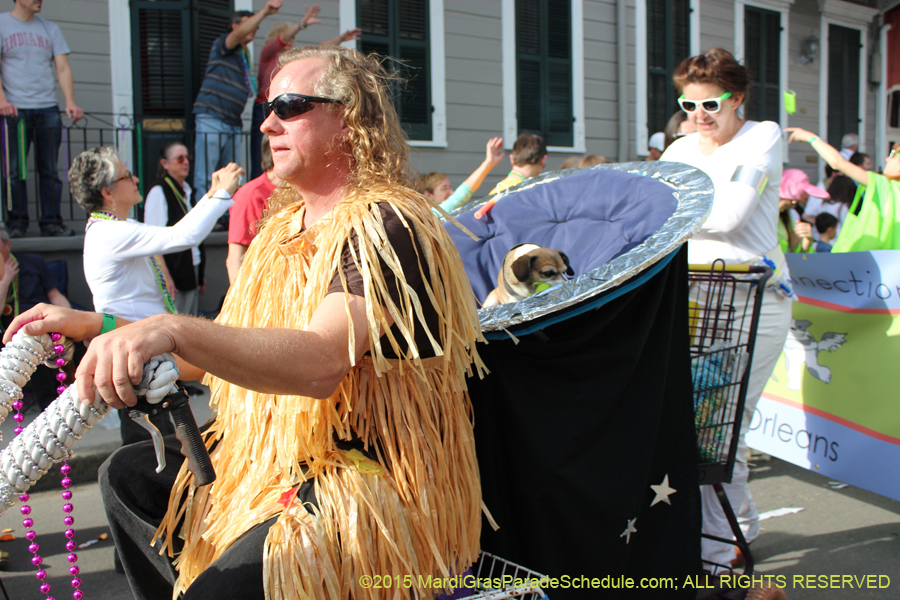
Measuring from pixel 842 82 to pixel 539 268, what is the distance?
14673 millimetres

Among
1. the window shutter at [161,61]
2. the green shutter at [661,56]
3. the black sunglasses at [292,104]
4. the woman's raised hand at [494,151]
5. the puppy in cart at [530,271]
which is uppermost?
the green shutter at [661,56]

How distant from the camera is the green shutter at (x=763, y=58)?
1280 centimetres

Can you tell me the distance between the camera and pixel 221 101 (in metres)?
7.46

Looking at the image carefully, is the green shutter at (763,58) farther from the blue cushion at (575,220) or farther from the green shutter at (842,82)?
the blue cushion at (575,220)

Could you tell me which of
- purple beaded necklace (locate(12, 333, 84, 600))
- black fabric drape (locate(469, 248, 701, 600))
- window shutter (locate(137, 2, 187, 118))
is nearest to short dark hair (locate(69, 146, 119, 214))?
purple beaded necklace (locate(12, 333, 84, 600))

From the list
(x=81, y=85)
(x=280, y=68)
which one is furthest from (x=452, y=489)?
(x=81, y=85)

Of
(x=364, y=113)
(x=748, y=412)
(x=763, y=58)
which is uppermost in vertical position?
(x=763, y=58)

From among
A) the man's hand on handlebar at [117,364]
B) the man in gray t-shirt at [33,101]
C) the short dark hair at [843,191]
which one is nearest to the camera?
the man's hand on handlebar at [117,364]

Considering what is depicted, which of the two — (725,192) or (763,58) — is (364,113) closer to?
(725,192)

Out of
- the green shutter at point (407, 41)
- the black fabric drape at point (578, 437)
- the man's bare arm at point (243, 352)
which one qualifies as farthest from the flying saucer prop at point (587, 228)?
the green shutter at point (407, 41)

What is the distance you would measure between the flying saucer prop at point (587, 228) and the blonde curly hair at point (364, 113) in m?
0.54

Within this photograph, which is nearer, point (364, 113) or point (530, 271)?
point (364, 113)

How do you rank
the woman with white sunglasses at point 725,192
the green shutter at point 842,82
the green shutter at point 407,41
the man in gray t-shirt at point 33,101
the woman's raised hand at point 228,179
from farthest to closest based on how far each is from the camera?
the green shutter at point 842,82 → the green shutter at point 407,41 → the man in gray t-shirt at point 33,101 → the woman's raised hand at point 228,179 → the woman with white sunglasses at point 725,192

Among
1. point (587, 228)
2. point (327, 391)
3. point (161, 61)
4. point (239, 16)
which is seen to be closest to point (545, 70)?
point (239, 16)
